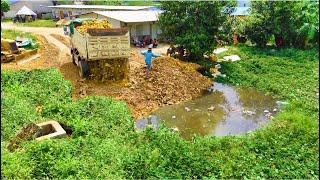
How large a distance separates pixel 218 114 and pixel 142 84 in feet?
11.1

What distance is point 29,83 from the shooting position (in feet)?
40.8

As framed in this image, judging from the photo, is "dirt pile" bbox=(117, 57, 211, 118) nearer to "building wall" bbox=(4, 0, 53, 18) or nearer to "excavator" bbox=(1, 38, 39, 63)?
"excavator" bbox=(1, 38, 39, 63)

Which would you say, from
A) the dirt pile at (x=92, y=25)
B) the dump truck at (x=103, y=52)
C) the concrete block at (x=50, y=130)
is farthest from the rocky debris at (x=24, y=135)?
the dirt pile at (x=92, y=25)

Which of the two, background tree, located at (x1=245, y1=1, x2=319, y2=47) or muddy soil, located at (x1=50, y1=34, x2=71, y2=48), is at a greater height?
background tree, located at (x1=245, y1=1, x2=319, y2=47)

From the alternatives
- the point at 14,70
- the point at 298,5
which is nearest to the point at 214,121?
the point at 14,70

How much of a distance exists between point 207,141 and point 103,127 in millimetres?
2803

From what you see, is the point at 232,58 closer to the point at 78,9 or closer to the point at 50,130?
the point at 50,130

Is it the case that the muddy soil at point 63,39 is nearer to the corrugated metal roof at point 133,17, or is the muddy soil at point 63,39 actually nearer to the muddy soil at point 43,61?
the muddy soil at point 43,61

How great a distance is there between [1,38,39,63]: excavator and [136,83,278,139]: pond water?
7.49 meters

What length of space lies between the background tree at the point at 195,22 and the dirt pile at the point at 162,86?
129 centimetres

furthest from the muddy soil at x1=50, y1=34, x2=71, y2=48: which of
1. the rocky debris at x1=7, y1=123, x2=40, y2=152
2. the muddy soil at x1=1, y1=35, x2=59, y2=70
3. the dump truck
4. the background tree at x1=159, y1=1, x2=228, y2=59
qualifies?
the rocky debris at x1=7, y1=123, x2=40, y2=152

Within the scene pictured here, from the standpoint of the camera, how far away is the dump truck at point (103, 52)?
1271 cm

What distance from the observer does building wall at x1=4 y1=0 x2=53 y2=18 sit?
3831 centimetres

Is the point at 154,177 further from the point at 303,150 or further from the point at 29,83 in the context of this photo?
the point at 29,83
